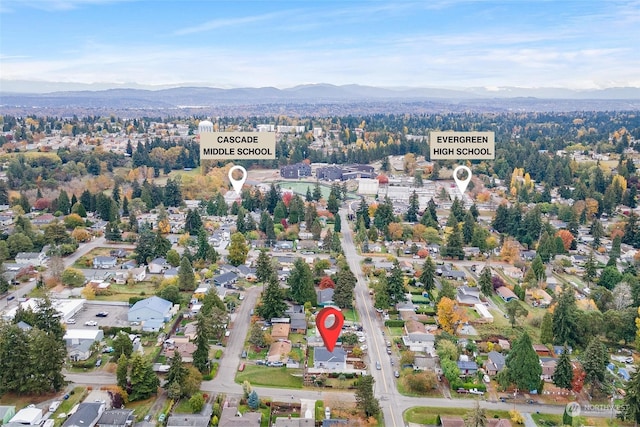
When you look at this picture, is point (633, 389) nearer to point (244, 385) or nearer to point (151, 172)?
point (244, 385)

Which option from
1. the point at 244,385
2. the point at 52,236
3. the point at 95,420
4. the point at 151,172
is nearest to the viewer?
the point at 95,420

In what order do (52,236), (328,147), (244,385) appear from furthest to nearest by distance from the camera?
(328,147) < (52,236) < (244,385)

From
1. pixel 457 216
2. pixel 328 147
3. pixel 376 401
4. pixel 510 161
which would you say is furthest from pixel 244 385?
pixel 328 147

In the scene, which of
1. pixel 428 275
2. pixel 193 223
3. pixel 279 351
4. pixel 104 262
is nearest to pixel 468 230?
pixel 428 275

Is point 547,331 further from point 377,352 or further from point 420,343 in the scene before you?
point 377,352

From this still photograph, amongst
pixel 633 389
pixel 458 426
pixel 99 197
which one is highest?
pixel 99 197

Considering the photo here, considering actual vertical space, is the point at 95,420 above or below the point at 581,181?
below

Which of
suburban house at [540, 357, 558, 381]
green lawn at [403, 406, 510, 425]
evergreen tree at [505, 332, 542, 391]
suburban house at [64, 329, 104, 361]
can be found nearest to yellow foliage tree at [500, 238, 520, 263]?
suburban house at [540, 357, 558, 381]
